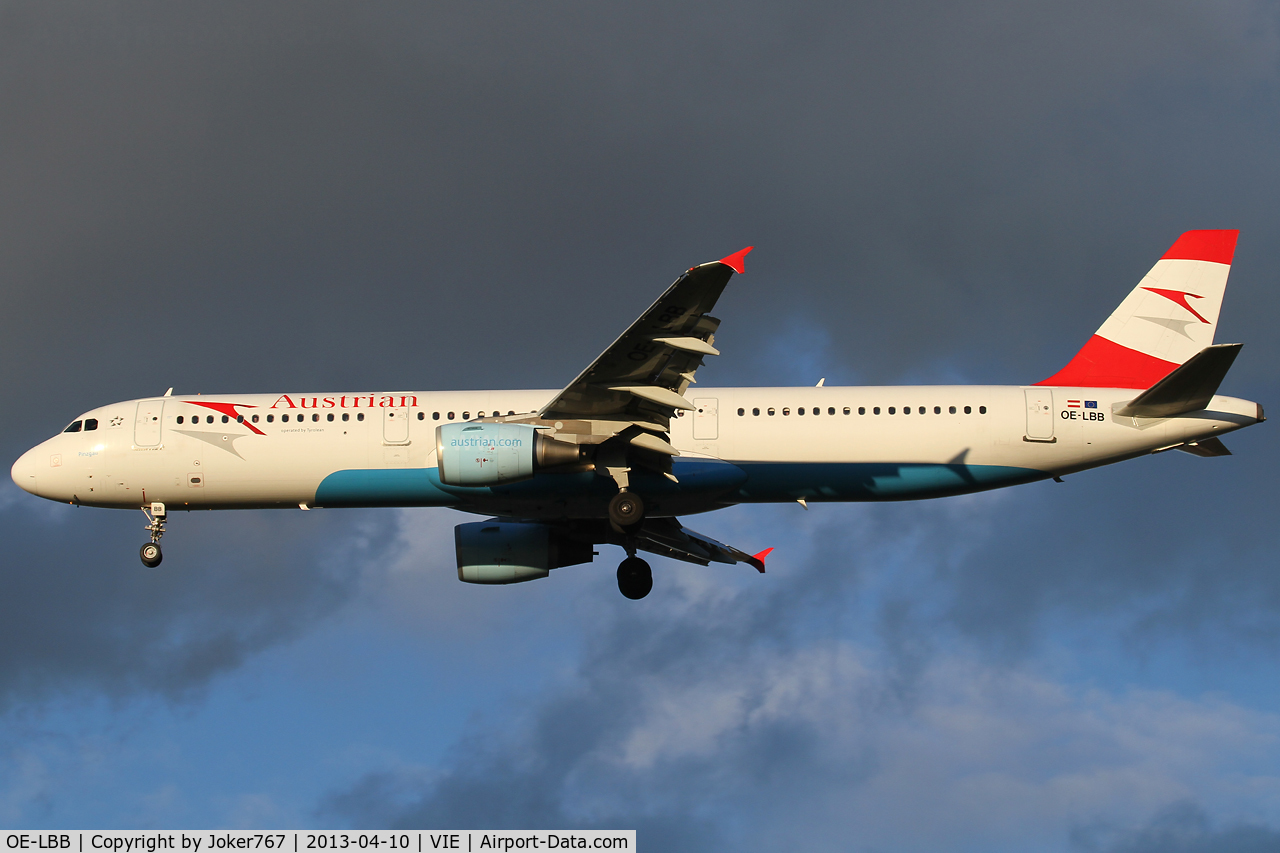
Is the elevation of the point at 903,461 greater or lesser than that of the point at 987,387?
lesser

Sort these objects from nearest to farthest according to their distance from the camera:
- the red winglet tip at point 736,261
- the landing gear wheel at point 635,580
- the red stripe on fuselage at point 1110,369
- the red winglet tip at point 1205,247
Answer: the red winglet tip at point 736,261
the red stripe on fuselage at point 1110,369
the red winglet tip at point 1205,247
the landing gear wheel at point 635,580

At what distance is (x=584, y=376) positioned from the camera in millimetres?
25734

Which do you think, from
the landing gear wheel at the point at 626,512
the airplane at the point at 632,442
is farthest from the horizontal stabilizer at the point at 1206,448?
the landing gear wheel at the point at 626,512

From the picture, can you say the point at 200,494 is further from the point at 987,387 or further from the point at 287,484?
the point at 987,387

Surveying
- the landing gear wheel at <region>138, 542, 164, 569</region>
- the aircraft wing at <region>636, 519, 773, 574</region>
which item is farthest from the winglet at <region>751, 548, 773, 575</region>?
the landing gear wheel at <region>138, 542, 164, 569</region>

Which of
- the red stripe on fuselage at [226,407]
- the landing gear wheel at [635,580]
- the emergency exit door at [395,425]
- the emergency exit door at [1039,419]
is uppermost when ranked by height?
the red stripe on fuselage at [226,407]

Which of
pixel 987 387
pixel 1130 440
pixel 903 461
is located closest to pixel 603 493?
pixel 903 461

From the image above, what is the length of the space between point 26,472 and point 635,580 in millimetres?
15729

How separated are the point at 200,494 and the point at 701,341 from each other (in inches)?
545

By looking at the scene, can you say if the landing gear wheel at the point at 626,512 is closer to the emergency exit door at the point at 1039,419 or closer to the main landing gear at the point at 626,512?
the main landing gear at the point at 626,512

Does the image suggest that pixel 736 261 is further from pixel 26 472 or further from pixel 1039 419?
pixel 26 472

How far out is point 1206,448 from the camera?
95.8 ft

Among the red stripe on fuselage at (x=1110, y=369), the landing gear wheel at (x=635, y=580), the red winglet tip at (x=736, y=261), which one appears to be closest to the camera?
the red winglet tip at (x=736, y=261)

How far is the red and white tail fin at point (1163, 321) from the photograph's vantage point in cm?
3106
